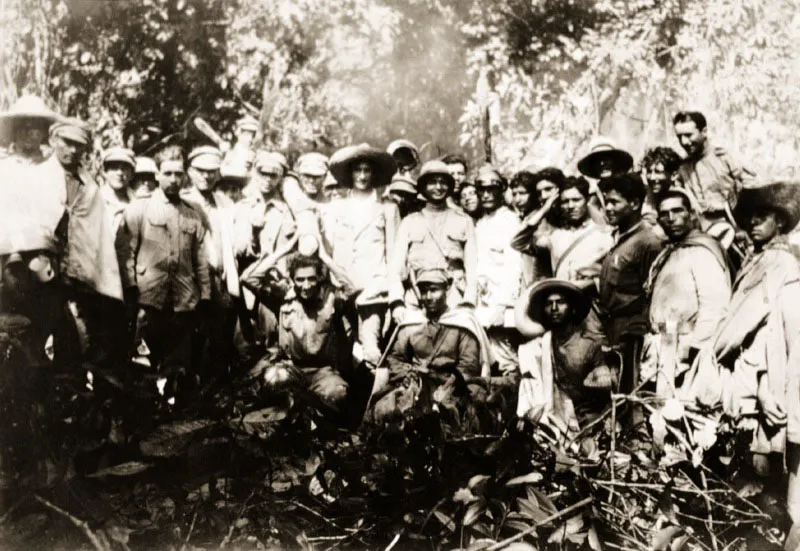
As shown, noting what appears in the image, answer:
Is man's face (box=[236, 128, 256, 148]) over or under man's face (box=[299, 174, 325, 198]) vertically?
over

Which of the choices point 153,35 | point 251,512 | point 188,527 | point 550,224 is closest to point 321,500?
point 251,512

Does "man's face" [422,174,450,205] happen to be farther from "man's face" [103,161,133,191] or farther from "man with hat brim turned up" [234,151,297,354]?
"man's face" [103,161,133,191]

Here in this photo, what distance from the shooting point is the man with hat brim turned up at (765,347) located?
4.23 meters

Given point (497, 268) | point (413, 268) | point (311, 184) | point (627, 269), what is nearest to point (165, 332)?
point (311, 184)

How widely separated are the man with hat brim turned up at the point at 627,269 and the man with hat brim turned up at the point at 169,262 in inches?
85.9

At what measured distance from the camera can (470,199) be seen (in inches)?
225

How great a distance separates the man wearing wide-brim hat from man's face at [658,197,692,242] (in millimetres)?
391

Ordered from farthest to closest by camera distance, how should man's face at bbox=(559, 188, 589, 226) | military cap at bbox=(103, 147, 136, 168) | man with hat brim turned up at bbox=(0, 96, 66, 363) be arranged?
military cap at bbox=(103, 147, 136, 168), man's face at bbox=(559, 188, 589, 226), man with hat brim turned up at bbox=(0, 96, 66, 363)

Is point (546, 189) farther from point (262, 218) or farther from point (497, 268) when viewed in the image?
point (262, 218)

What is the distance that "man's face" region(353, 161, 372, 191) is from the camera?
18.3 feet

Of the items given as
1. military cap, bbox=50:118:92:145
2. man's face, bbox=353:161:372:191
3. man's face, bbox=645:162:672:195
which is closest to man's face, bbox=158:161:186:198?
military cap, bbox=50:118:92:145

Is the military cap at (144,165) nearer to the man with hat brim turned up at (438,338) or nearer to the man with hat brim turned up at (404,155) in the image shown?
the man with hat brim turned up at (404,155)

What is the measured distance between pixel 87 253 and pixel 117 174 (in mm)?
788

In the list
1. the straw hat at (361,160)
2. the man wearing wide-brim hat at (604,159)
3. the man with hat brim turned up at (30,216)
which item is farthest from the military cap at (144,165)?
the man wearing wide-brim hat at (604,159)
